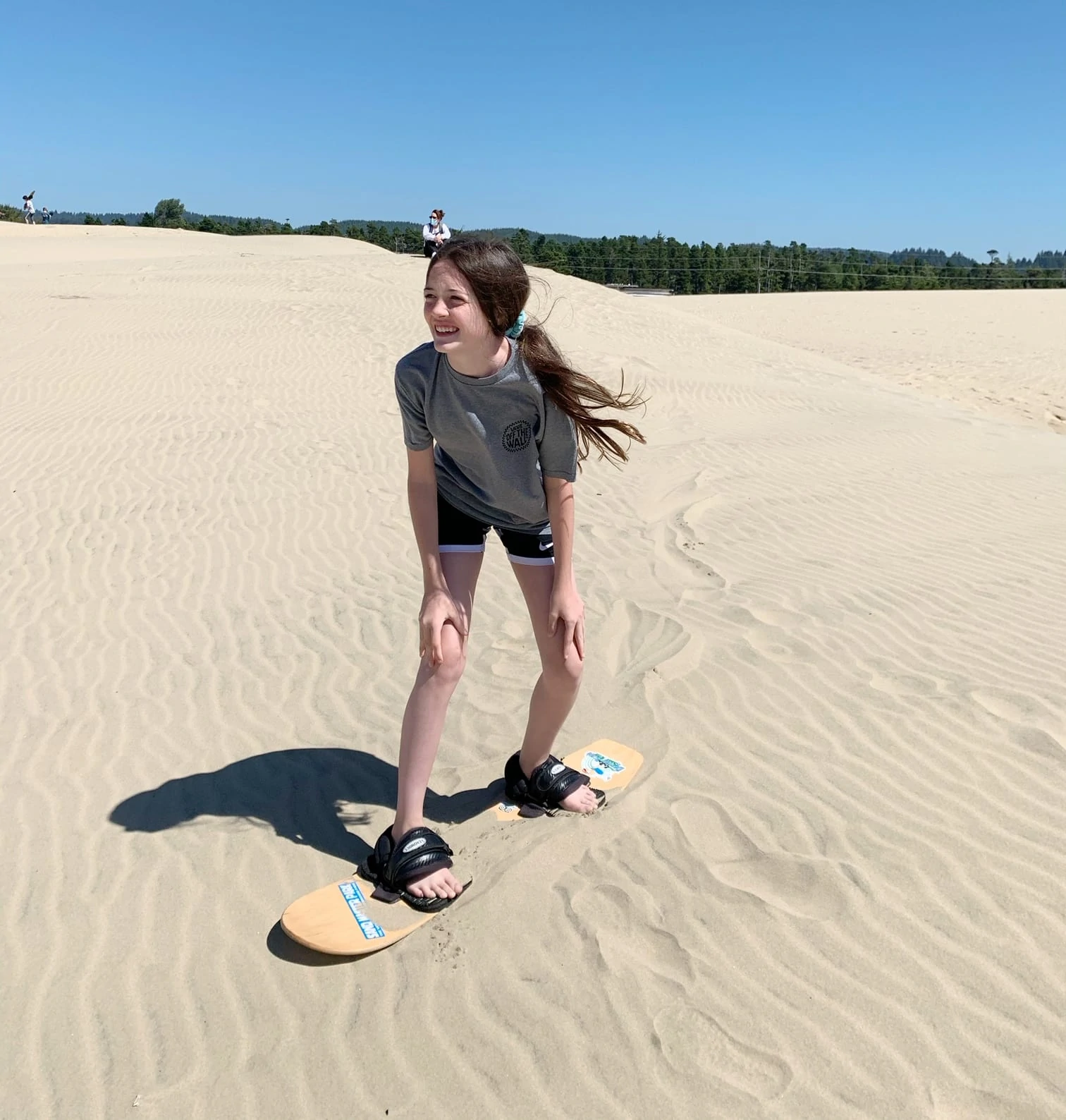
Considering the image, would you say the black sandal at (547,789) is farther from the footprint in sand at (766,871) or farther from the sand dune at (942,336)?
the sand dune at (942,336)

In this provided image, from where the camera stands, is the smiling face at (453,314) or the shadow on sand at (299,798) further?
the shadow on sand at (299,798)

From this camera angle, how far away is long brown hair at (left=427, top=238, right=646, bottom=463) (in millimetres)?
2701

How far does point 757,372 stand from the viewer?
1711 cm

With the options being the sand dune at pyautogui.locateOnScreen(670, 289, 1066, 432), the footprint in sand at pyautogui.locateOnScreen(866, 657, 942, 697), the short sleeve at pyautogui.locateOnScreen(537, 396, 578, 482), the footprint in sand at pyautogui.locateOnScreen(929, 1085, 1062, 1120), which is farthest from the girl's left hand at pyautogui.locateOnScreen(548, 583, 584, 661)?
the sand dune at pyautogui.locateOnScreen(670, 289, 1066, 432)

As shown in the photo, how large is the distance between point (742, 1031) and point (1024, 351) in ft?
74.9

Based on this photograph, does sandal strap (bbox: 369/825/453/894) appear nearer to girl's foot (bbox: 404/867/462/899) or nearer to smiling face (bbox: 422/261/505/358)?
girl's foot (bbox: 404/867/462/899)

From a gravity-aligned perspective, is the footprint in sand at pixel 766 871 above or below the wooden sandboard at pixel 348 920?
above

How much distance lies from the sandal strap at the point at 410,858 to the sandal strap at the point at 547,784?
0.49 m

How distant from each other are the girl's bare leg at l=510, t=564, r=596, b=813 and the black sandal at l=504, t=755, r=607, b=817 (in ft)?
0.09

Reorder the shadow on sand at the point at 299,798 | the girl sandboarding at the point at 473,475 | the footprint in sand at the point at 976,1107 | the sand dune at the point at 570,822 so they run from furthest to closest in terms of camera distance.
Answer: the shadow on sand at the point at 299,798
the girl sandboarding at the point at 473,475
the sand dune at the point at 570,822
the footprint in sand at the point at 976,1107

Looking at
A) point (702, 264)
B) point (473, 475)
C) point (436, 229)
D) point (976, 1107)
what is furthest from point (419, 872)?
point (702, 264)

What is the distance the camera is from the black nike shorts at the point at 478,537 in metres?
3.02

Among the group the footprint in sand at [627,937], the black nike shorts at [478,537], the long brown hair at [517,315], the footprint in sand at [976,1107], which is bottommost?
the footprint in sand at [627,937]

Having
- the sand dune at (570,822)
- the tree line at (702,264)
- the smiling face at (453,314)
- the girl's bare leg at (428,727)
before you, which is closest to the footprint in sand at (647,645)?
the sand dune at (570,822)
